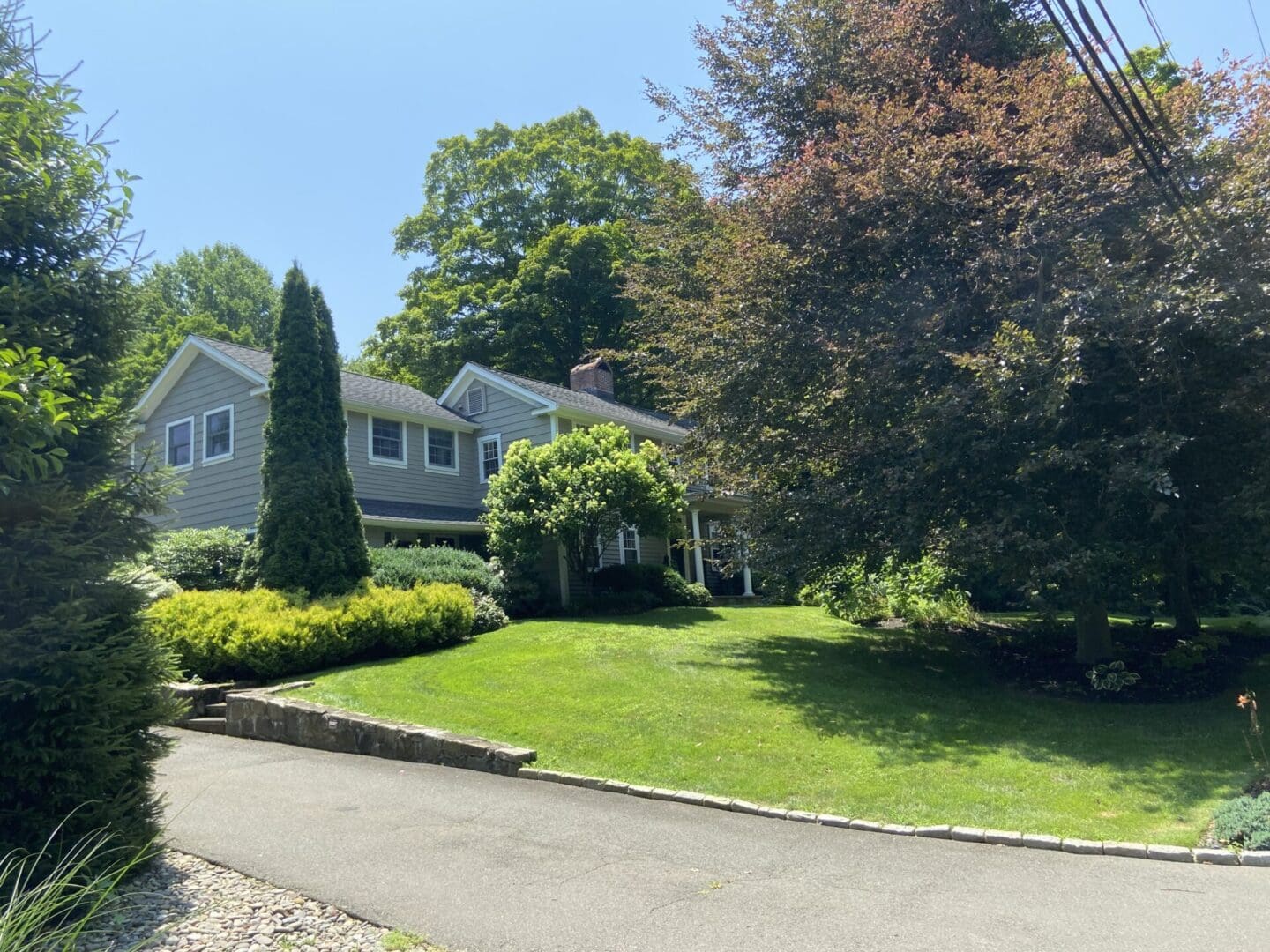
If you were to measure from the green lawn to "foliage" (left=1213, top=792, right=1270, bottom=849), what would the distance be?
0.21m

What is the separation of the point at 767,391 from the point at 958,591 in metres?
6.94

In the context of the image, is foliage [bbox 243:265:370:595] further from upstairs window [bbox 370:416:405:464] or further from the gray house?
upstairs window [bbox 370:416:405:464]

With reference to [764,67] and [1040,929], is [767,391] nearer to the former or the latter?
[764,67]

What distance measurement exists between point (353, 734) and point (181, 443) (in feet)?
49.8

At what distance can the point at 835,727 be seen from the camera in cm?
970

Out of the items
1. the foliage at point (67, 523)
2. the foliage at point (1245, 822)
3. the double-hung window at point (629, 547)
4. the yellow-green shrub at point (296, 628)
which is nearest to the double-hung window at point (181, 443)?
the yellow-green shrub at point (296, 628)

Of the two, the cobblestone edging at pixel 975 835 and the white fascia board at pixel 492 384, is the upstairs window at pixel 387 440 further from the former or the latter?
the cobblestone edging at pixel 975 835

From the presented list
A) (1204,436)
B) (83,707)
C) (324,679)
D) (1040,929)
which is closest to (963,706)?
(1204,436)

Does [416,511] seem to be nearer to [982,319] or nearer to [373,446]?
[373,446]

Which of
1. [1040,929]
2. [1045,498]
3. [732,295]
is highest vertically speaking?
[732,295]

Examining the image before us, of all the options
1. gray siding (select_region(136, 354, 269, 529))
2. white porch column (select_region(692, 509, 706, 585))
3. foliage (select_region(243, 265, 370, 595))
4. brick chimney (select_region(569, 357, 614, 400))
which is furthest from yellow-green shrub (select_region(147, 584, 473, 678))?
brick chimney (select_region(569, 357, 614, 400))

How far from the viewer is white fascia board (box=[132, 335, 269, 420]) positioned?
20.4m

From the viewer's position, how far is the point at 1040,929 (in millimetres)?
4895

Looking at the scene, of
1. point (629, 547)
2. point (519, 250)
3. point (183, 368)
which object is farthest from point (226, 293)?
point (629, 547)
